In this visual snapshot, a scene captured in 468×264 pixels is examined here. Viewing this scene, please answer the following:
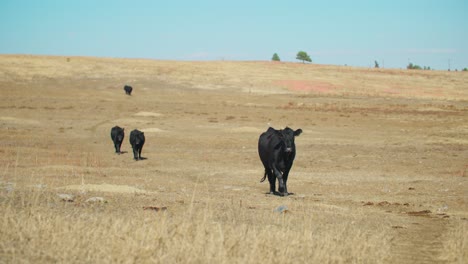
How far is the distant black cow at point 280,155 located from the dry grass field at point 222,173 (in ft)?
2.17

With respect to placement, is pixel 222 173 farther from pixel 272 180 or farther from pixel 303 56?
pixel 303 56

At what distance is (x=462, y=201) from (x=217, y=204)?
645 cm

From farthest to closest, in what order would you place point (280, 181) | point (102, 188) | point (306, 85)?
point (306, 85) → point (280, 181) → point (102, 188)

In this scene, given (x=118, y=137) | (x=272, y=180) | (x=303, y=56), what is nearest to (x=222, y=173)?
(x=272, y=180)

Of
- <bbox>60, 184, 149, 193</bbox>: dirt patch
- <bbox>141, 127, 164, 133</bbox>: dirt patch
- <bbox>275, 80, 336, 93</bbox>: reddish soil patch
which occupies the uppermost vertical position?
<bbox>275, 80, 336, 93</bbox>: reddish soil patch

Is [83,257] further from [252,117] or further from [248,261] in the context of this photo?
[252,117]

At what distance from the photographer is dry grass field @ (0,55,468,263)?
30.0 ft

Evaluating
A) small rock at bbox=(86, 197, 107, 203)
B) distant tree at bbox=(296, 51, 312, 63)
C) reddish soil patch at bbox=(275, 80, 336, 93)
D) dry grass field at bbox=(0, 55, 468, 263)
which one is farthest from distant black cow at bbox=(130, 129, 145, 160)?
distant tree at bbox=(296, 51, 312, 63)

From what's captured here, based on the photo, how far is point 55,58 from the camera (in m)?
89.1

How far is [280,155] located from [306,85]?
59.0 meters

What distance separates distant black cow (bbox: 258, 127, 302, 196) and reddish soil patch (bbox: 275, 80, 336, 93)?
177 ft

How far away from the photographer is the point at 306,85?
76.5 metres

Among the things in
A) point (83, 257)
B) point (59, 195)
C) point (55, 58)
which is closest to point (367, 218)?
point (59, 195)

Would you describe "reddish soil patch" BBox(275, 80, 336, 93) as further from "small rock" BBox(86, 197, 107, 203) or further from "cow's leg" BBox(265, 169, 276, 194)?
"small rock" BBox(86, 197, 107, 203)
